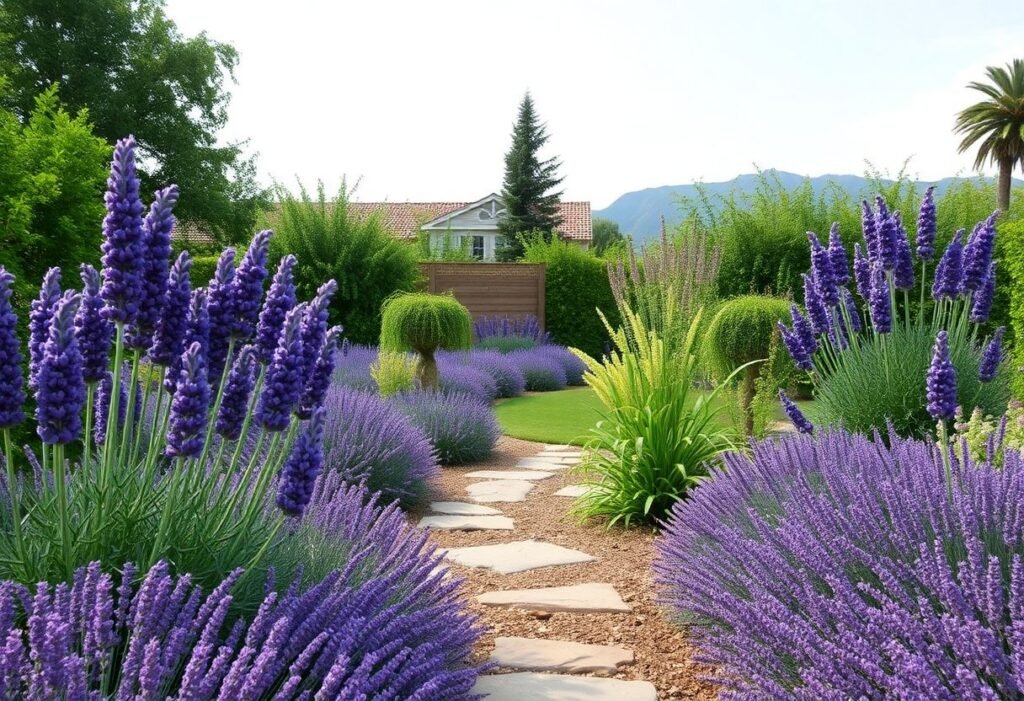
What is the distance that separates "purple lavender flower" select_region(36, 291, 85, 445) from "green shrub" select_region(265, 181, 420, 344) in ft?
35.7

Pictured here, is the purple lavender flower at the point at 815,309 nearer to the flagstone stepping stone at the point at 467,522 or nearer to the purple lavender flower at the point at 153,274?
the flagstone stepping stone at the point at 467,522

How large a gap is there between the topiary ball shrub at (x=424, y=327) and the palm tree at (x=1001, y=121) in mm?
24385

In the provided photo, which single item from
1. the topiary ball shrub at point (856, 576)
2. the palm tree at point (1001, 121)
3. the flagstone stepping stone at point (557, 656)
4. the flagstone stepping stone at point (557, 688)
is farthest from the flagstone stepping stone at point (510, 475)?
the palm tree at point (1001, 121)

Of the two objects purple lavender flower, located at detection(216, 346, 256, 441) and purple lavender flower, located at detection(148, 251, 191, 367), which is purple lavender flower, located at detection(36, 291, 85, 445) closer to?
purple lavender flower, located at detection(148, 251, 191, 367)

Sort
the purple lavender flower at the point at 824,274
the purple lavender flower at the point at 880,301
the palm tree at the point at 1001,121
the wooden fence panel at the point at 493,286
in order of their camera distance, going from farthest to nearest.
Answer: the palm tree at the point at 1001,121 → the wooden fence panel at the point at 493,286 → the purple lavender flower at the point at 824,274 → the purple lavender flower at the point at 880,301

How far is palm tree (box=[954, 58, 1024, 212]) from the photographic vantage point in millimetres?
Result: 27625

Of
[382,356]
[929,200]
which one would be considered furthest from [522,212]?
[929,200]

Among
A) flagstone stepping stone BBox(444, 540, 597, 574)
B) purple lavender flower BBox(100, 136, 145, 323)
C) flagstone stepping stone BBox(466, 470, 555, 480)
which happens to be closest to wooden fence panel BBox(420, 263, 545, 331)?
flagstone stepping stone BBox(466, 470, 555, 480)

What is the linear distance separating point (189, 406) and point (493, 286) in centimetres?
1354

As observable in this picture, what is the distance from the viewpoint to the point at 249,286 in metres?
1.99

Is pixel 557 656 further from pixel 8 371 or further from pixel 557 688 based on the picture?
pixel 8 371

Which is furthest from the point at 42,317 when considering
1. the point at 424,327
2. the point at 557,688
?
the point at 424,327

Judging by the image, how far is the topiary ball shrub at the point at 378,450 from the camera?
495 cm

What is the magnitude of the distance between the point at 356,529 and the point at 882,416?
11.7 feet
